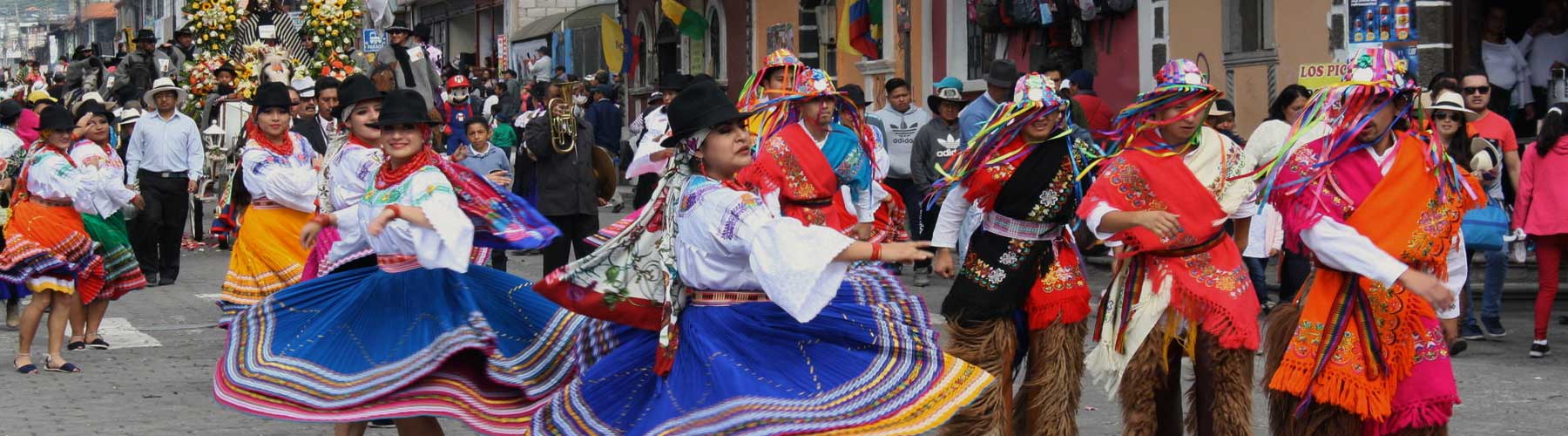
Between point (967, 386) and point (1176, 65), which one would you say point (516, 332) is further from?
point (1176, 65)

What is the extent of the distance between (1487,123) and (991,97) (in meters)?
3.50

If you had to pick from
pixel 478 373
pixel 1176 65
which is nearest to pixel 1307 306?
pixel 1176 65

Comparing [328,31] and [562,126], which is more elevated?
[328,31]

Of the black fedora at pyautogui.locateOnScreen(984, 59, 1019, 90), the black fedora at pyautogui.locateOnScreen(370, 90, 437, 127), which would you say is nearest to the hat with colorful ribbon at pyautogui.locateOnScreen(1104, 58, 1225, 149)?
the black fedora at pyautogui.locateOnScreen(370, 90, 437, 127)

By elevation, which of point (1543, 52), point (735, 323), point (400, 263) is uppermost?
point (1543, 52)

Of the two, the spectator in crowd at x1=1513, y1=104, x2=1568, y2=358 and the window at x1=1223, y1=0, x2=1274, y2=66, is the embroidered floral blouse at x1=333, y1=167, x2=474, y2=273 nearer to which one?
the spectator in crowd at x1=1513, y1=104, x2=1568, y2=358

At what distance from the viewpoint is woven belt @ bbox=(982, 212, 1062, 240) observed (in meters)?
7.45

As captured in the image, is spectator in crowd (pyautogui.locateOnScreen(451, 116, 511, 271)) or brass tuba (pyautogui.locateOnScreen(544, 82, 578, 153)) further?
spectator in crowd (pyautogui.locateOnScreen(451, 116, 511, 271))

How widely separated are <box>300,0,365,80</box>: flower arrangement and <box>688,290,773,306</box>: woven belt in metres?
12.9

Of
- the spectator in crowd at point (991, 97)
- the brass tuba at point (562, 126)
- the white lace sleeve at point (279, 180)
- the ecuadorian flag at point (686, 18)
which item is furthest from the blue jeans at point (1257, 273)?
the ecuadorian flag at point (686, 18)

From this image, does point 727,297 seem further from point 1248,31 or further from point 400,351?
point 1248,31

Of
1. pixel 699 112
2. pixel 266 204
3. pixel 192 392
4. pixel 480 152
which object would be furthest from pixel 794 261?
pixel 480 152

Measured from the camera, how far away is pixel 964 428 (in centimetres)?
730

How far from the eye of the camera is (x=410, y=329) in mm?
6633
